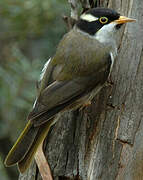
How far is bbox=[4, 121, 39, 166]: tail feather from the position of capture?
3469 mm

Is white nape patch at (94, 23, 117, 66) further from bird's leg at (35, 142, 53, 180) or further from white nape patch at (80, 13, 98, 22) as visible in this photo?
bird's leg at (35, 142, 53, 180)

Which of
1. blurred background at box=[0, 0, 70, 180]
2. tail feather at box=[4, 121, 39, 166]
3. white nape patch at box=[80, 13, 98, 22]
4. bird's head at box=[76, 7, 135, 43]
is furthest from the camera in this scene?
blurred background at box=[0, 0, 70, 180]

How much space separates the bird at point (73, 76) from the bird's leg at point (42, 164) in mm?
134

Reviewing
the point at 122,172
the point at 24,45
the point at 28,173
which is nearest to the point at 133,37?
the point at 122,172

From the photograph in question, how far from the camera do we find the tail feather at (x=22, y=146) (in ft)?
11.4

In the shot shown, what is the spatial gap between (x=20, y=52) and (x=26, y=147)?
2.04 m

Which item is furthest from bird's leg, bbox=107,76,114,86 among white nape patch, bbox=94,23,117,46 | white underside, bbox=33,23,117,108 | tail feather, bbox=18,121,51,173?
tail feather, bbox=18,121,51,173

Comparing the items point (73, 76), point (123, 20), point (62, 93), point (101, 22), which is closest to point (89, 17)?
point (101, 22)

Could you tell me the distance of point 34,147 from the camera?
140 inches

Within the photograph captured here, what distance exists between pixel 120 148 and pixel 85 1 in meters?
1.30

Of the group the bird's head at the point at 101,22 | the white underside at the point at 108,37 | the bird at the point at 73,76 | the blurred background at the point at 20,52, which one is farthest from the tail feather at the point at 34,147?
the blurred background at the point at 20,52

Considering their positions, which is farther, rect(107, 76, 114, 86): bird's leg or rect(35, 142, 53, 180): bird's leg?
rect(107, 76, 114, 86): bird's leg

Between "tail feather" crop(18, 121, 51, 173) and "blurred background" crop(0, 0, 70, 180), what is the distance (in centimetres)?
121

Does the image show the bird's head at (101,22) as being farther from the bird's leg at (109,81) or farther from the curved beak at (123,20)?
the bird's leg at (109,81)
